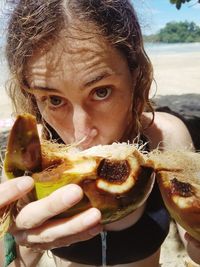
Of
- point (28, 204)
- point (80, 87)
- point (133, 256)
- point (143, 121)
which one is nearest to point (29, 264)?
point (133, 256)

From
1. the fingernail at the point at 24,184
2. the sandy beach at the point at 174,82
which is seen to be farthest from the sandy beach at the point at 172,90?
the fingernail at the point at 24,184

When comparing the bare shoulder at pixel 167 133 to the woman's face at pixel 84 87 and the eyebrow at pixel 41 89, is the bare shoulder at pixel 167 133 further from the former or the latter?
the eyebrow at pixel 41 89

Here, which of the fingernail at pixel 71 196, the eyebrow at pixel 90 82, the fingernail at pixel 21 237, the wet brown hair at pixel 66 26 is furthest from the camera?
the wet brown hair at pixel 66 26

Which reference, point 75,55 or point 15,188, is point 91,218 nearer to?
point 15,188

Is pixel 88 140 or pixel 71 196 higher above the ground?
pixel 71 196

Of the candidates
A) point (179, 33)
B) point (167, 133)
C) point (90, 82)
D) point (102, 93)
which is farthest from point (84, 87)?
point (179, 33)

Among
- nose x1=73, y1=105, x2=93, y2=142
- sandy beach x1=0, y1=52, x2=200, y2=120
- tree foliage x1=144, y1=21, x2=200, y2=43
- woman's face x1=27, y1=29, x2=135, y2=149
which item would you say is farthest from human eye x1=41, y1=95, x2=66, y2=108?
tree foliage x1=144, y1=21, x2=200, y2=43
